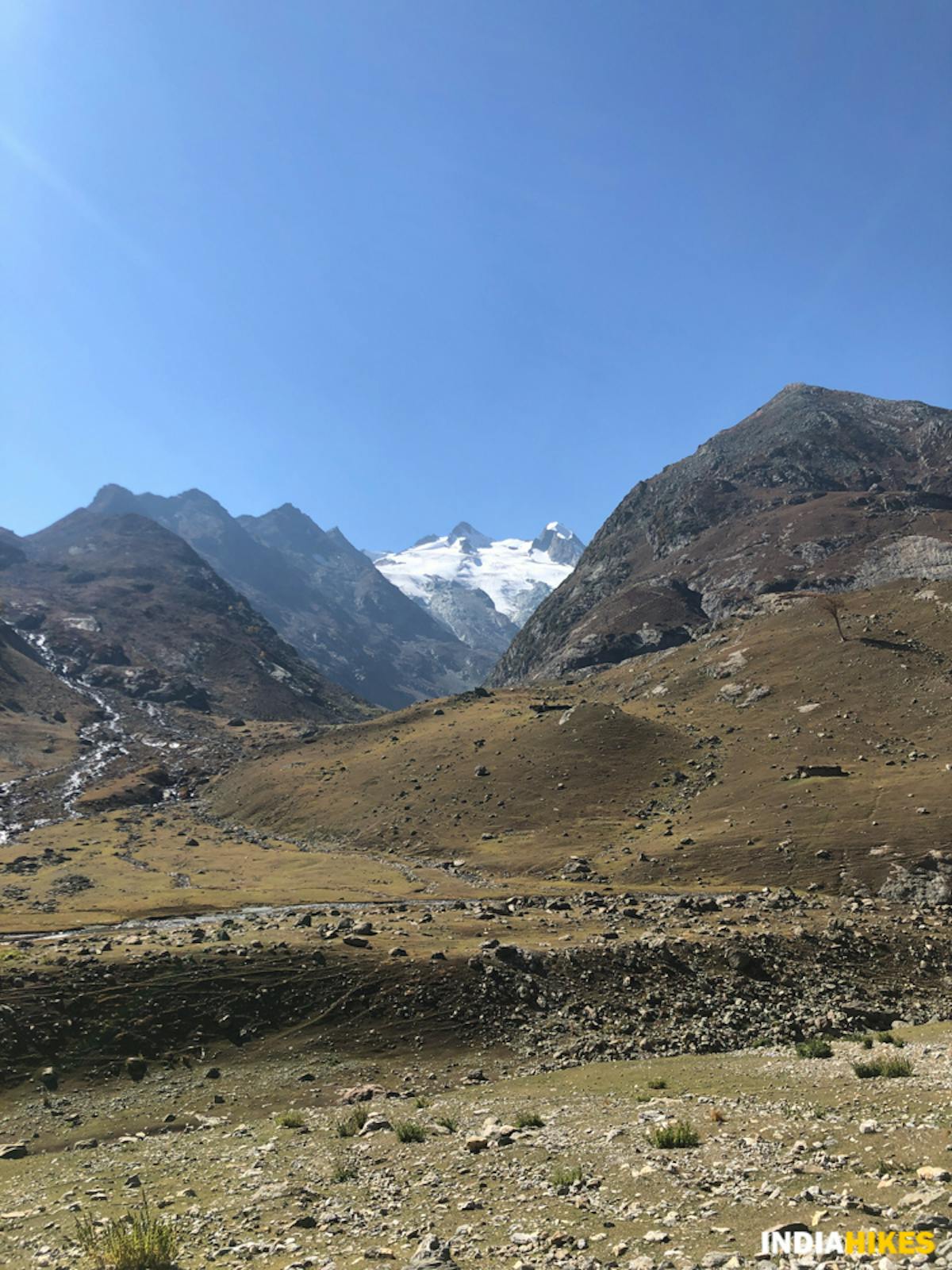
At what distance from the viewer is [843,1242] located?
10766 millimetres

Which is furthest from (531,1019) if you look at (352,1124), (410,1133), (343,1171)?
(343,1171)

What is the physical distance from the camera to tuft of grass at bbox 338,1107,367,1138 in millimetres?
22344

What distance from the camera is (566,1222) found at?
1334 cm

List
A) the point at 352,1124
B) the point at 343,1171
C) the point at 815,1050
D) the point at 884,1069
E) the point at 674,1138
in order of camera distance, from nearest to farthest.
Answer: the point at 674,1138 < the point at 343,1171 < the point at 884,1069 < the point at 352,1124 < the point at 815,1050

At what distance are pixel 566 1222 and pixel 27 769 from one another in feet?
635

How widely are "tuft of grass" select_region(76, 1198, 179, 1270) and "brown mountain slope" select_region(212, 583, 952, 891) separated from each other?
2283 inches

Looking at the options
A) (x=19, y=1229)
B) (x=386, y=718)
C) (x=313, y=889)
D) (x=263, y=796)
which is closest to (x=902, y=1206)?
(x=19, y=1229)

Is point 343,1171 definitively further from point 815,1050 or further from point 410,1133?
point 815,1050

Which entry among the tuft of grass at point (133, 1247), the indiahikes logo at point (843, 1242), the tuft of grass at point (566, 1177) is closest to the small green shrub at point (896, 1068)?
the tuft of grass at point (566, 1177)

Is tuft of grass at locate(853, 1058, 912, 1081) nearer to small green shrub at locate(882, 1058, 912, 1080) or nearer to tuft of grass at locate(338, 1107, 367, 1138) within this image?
small green shrub at locate(882, 1058, 912, 1080)

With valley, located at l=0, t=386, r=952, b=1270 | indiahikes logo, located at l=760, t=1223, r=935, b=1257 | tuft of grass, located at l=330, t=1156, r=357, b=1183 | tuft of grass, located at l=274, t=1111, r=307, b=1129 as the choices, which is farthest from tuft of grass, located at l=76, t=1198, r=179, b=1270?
indiahikes logo, located at l=760, t=1223, r=935, b=1257

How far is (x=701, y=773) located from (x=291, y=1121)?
3072 inches

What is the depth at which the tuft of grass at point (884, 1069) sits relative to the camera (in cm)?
2167

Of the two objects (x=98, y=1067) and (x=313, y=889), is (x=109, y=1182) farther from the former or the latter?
(x=313, y=889)
